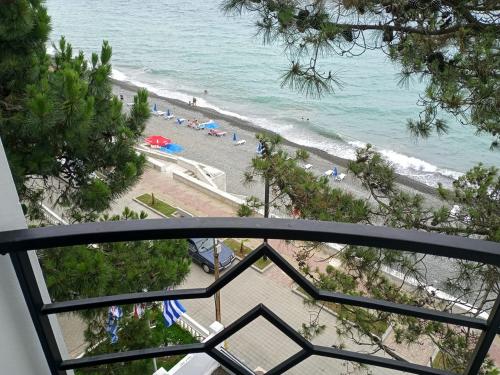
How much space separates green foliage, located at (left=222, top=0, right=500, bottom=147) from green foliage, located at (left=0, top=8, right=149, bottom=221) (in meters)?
1.29

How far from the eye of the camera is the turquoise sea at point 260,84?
680 inches

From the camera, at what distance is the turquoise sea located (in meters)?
→ 17.3

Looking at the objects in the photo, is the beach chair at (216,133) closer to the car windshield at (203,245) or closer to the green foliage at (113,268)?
the car windshield at (203,245)

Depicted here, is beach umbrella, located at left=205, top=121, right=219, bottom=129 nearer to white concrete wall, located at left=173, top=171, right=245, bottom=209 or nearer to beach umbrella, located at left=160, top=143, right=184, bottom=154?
beach umbrella, located at left=160, top=143, right=184, bottom=154

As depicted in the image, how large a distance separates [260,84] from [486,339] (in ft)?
79.7

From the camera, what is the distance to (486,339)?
2.46 ft

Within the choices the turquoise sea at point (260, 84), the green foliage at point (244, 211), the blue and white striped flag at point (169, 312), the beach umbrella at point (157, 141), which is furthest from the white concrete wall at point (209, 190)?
the green foliage at point (244, 211)

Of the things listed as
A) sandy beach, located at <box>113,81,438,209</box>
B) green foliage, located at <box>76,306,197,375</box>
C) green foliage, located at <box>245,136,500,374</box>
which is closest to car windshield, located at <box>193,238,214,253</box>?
green foliage, located at <box>76,306,197,375</box>

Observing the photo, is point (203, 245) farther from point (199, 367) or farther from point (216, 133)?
point (216, 133)

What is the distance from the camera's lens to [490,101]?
2.91 meters

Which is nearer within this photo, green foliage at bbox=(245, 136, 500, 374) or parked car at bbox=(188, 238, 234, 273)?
green foliage at bbox=(245, 136, 500, 374)

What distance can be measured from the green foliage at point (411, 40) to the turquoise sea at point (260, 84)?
7.77m

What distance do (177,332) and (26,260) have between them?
589cm

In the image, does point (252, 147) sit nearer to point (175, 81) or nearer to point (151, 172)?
point (151, 172)
